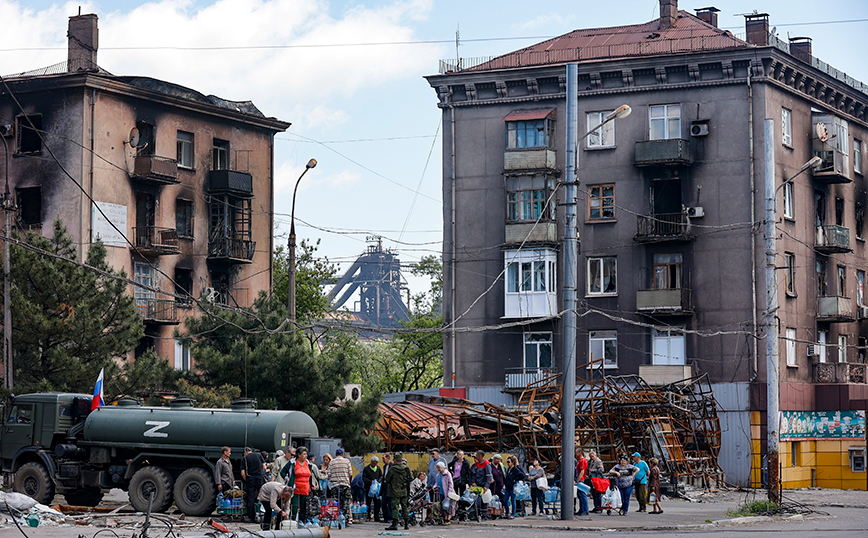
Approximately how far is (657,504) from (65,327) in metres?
17.9

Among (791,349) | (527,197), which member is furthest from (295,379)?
(791,349)

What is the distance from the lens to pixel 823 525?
27016 mm

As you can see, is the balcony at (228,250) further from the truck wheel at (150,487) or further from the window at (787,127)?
the truck wheel at (150,487)

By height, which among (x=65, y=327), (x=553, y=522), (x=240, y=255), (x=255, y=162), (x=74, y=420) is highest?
(x=255, y=162)

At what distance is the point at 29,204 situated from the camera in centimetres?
5075

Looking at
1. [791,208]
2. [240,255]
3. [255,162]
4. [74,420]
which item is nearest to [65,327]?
[74,420]

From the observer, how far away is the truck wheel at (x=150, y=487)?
1068 inches

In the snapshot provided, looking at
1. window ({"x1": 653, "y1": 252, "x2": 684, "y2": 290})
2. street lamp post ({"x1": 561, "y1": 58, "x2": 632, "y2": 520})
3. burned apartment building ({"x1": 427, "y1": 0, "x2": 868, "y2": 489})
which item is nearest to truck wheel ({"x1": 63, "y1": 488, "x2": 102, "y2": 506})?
street lamp post ({"x1": 561, "y1": 58, "x2": 632, "y2": 520})

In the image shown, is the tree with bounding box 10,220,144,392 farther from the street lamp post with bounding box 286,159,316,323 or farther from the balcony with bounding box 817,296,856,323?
the balcony with bounding box 817,296,856,323

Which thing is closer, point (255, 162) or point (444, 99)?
point (444, 99)

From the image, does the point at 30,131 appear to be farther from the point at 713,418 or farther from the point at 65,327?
the point at 713,418

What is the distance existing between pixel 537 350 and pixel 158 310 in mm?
16732

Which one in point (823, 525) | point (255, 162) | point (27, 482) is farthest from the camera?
point (255, 162)

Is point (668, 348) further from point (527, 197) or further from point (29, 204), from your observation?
point (29, 204)
